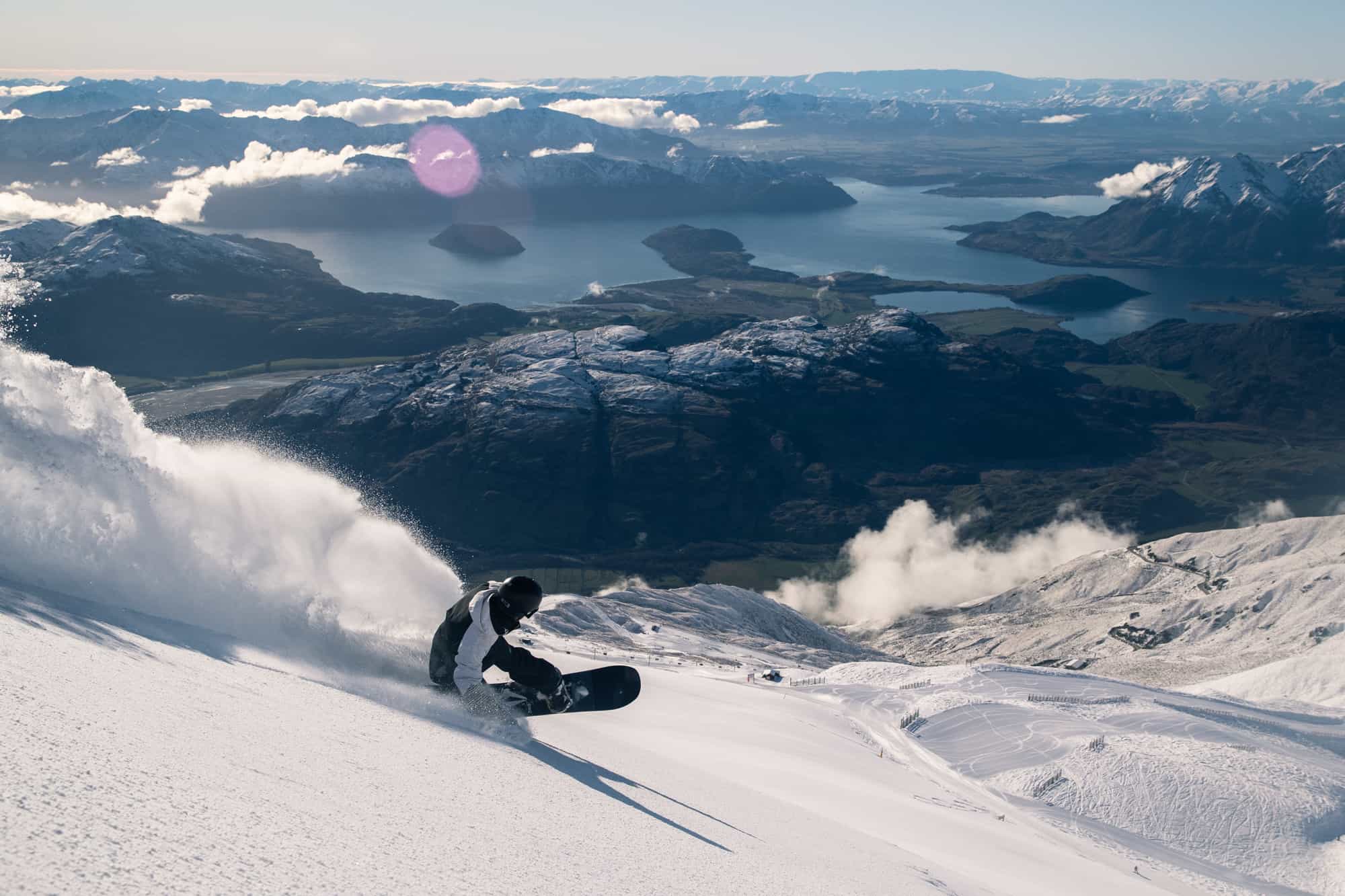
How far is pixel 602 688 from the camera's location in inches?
558

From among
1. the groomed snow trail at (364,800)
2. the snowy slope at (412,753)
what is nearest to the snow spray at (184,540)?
the snowy slope at (412,753)

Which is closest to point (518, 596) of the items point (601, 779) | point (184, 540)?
point (601, 779)

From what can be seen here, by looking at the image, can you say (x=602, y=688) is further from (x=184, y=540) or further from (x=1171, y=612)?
(x=1171, y=612)

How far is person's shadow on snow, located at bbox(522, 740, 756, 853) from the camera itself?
32.8 ft

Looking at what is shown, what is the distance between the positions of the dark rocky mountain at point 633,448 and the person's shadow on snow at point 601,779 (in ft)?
421

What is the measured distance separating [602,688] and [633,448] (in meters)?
159

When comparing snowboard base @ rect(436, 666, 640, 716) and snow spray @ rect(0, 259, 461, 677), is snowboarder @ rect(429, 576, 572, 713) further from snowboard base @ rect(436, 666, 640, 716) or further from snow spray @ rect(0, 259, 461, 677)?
snow spray @ rect(0, 259, 461, 677)

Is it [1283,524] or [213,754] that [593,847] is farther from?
[1283,524]

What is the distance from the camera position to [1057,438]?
191750mm

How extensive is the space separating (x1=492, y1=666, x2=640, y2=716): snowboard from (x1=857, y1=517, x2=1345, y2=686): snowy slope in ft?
145

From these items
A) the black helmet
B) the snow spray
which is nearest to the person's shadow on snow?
the black helmet

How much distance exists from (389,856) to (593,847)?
227cm

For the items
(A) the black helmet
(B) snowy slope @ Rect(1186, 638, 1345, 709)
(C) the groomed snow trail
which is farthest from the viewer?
(B) snowy slope @ Rect(1186, 638, 1345, 709)

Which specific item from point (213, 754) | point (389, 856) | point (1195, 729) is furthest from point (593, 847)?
point (1195, 729)
